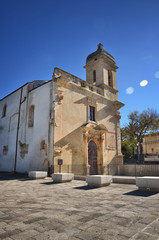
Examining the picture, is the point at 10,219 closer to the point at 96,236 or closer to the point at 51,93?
the point at 96,236

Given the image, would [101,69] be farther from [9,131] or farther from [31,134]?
[9,131]

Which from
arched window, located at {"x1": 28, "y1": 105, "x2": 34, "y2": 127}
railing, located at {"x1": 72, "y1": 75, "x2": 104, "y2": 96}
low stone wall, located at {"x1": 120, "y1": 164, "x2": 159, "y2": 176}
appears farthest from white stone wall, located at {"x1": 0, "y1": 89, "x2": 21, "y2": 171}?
low stone wall, located at {"x1": 120, "y1": 164, "x2": 159, "y2": 176}

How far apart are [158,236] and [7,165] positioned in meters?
18.4

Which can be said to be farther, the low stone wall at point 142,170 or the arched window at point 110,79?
the arched window at point 110,79

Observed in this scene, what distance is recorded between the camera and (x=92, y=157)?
16469 mm

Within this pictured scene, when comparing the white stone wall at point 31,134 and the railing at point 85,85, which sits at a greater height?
the railing at point 85,85

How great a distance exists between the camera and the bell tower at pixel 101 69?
20.5 meters

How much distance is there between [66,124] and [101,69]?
9845 millimetres

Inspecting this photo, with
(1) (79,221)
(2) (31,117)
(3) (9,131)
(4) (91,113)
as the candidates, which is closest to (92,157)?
(4) (91,113)

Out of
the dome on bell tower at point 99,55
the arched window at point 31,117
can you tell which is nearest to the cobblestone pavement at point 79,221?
the arched window at point 31,117

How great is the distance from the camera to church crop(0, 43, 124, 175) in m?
13.7

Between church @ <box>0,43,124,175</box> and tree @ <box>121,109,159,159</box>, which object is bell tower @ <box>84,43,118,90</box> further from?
tree @ <box>121,109,159,159</box>

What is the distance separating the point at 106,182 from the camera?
7.68 m

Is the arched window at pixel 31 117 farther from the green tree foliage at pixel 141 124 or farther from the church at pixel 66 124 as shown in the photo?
the green tree foliage at pixel 141 124
